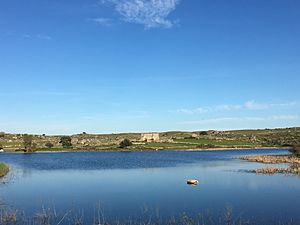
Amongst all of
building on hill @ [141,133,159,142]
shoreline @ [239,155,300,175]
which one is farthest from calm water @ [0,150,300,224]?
building on hill @ [141,133,159,142]

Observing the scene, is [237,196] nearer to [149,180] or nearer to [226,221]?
[226,221]

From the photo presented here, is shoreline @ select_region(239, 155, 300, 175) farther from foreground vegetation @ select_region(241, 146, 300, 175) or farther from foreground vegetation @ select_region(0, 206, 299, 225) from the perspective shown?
foreground vegetation @ select_region(0, 206, 299, 225)

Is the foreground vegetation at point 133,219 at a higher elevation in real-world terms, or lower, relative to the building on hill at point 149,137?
lower

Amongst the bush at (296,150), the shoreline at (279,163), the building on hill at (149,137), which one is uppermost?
the building on hill at (149,137)

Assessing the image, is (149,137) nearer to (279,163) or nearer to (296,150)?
(296,150)

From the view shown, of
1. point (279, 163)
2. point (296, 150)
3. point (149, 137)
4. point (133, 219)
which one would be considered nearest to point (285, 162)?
point (279, 163)

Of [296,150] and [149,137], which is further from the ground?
[149,137]

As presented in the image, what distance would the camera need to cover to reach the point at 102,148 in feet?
437

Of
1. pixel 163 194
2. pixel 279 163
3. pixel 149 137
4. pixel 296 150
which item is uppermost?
pixel 149 137

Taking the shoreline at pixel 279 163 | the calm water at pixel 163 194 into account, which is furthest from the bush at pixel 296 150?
the calm water at pixel 163 194

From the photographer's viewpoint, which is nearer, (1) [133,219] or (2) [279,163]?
(1) [133,219]

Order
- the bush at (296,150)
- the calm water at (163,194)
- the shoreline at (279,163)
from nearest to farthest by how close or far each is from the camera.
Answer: the calm water at (163,194)
the shoreline at (279,163)
the bush at (296,150)

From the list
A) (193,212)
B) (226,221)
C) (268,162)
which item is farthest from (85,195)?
(268,162)

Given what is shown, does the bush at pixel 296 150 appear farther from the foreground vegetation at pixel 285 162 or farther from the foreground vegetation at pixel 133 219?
the foreground vegetation at pixel 133 219
